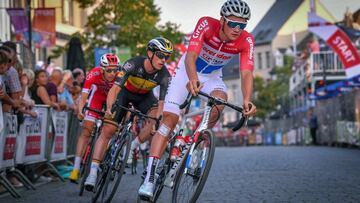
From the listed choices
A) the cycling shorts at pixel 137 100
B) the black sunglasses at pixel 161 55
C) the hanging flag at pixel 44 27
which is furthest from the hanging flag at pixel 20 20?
the black sunglasses at pixel 161 55

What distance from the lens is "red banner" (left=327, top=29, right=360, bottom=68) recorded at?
3231cm

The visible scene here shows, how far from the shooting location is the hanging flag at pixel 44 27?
1109 inches

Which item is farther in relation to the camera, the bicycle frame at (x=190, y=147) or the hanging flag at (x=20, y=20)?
the hanging flag at (x=20, y=20)

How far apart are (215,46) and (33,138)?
19.6 ft

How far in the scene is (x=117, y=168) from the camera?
10.1m

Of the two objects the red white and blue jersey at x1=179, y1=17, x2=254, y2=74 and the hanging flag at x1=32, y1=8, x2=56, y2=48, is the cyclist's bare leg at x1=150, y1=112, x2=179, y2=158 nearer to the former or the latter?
the red white and blue jersey at x1=179, y1=17, x2=254, y2=74

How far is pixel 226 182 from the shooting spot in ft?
44.3

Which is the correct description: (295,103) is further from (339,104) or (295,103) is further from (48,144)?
(48,144)

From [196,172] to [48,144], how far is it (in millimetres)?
7632

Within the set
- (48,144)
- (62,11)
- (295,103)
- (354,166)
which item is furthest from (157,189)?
(295,103)

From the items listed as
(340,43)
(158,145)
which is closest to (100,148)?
(158,145)

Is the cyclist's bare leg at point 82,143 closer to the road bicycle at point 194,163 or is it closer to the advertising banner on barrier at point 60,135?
the advertising banner on barrier at point 60,135

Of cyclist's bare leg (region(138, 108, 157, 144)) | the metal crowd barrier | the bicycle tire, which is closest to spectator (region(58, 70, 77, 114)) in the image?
the metal crowd barrier

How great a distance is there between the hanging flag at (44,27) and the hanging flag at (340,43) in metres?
9.40
